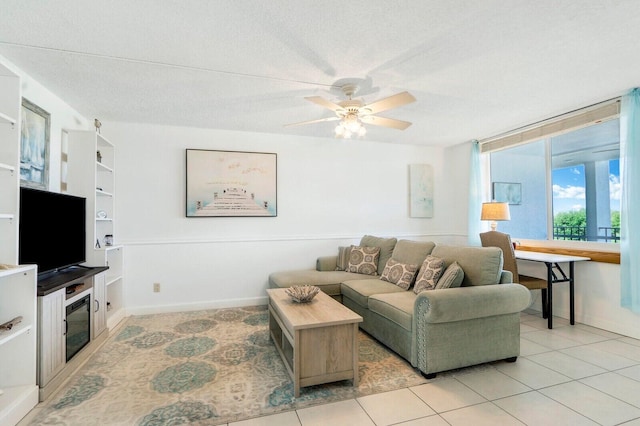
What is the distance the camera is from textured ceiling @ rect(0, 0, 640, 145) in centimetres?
185

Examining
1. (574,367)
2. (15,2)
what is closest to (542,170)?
(574,367)

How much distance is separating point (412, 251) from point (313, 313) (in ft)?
5.53

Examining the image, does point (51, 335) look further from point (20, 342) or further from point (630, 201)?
point (630, 201)

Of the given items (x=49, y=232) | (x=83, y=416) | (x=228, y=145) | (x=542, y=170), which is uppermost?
(x=228, y=145)

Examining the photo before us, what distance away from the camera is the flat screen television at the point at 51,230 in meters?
2.18

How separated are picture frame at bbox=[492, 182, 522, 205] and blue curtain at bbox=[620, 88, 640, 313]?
145 centimetres

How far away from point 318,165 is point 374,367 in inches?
117

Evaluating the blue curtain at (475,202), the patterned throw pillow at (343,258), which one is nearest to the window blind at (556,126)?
the blue curtain at (475,202)

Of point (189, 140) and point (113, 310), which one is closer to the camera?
point (113, 310)

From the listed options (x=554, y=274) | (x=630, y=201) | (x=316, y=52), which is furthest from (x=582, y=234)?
(x=316, y=52)

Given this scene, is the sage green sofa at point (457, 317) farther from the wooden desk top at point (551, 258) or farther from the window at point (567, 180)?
the window at point (567, 180)

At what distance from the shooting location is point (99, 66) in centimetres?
250

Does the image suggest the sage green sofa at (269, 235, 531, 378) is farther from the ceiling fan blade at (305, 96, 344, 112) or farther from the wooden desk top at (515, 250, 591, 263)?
the ceiling fan blade at (305, 96, 344, 112)

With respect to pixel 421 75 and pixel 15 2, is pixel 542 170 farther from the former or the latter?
pixel 15 2
